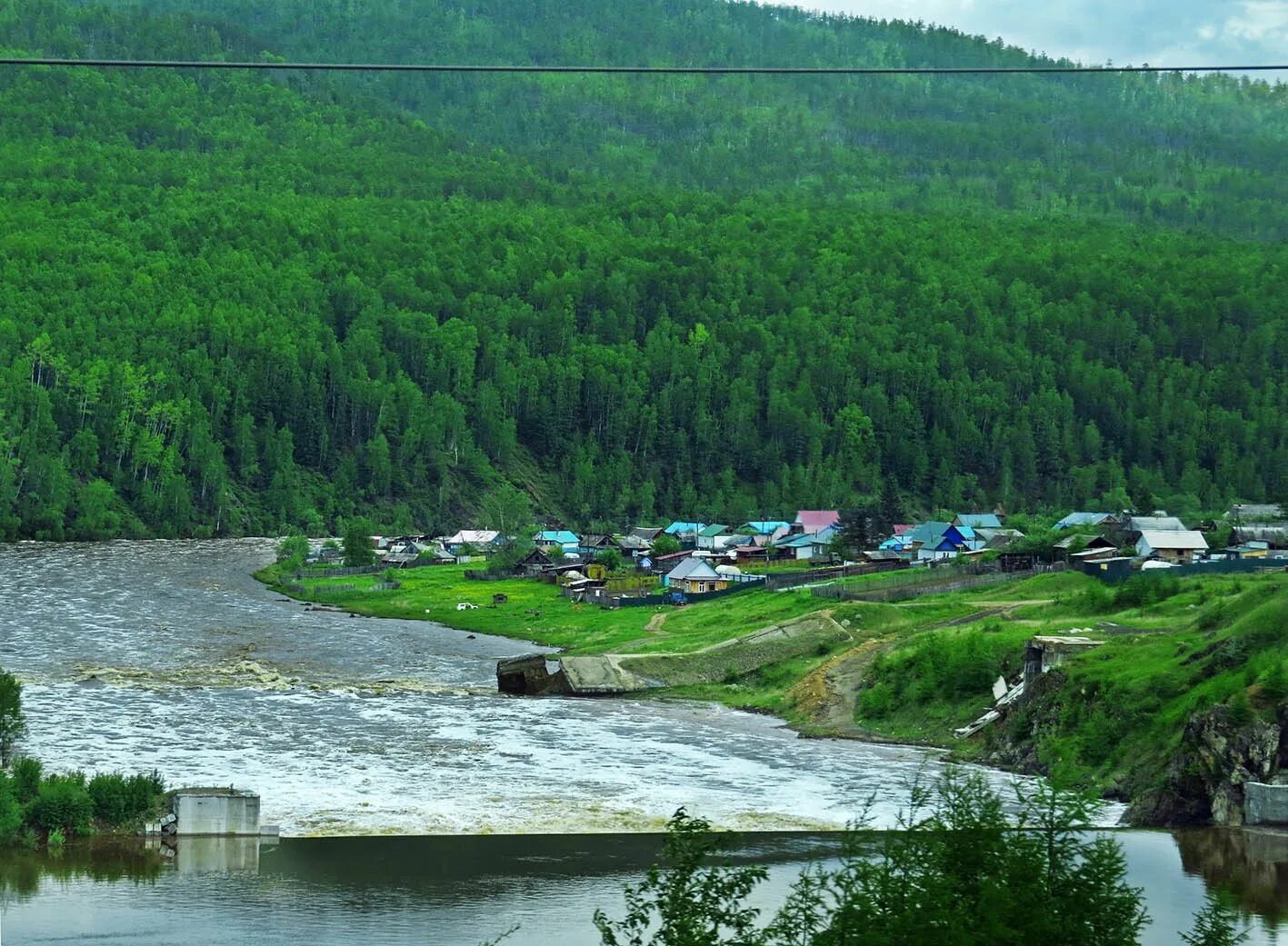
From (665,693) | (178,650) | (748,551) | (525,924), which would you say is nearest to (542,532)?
(748,551)

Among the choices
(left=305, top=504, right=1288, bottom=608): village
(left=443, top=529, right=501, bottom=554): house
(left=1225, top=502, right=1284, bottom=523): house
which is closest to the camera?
(left=305, top=504, right=1288, bottom=608): village

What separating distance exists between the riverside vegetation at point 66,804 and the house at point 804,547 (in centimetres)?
8974

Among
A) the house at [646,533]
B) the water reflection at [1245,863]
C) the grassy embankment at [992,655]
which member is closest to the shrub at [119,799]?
the grassy embankment at [992,655]

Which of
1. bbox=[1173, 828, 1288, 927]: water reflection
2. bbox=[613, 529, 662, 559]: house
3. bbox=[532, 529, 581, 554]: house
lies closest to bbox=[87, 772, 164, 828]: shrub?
bbox=[1173, 828, 1288, 927]: water reflection

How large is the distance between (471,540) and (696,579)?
6430 cm

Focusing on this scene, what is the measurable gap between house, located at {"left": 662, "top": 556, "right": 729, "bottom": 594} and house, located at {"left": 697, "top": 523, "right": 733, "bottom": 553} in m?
33.3

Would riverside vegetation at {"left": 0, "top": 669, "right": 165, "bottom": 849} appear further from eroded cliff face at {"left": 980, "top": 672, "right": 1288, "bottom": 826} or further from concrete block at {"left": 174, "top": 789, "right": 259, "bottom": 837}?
eroded cliff face at {"left": 980, "top": 672, "right": 1288, "bottom": 826}

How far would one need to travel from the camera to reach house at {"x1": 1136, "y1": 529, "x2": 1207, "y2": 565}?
4409 inches

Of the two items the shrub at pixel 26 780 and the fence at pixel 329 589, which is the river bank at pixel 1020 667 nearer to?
the fence at pixel 329 589

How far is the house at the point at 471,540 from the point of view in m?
168

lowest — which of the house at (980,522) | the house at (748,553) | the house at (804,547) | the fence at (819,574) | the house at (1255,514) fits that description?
the house at (748,553)

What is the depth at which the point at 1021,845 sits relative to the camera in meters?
26.8

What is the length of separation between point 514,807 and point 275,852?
844 cm

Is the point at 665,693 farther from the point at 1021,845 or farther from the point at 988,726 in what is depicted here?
the point at 1021,845
